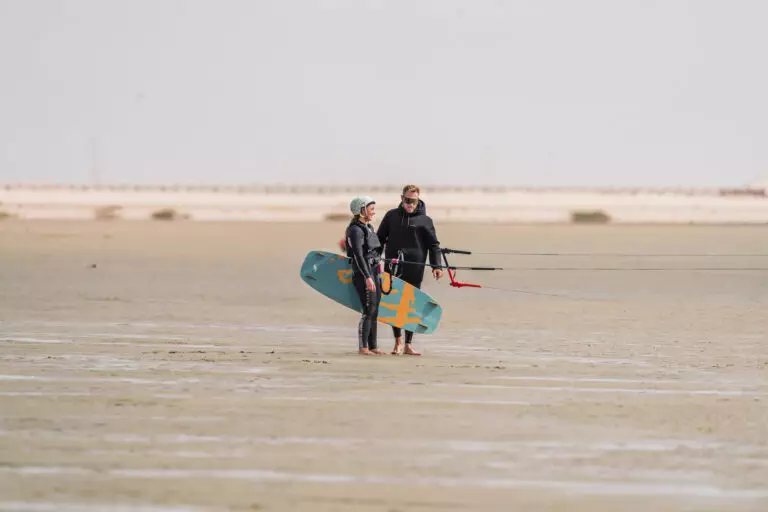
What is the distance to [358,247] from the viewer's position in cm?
1352

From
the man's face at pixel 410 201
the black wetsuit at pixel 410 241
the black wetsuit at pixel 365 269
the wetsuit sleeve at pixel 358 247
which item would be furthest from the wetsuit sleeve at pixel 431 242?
the wetsuit sleeve at pixel 358 247

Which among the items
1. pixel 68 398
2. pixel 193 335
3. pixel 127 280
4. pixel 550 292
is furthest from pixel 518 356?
pixel 127 280

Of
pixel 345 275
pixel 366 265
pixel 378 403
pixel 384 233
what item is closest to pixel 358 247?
pixel 366 265

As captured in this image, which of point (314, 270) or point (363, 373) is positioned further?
point (314, 270)

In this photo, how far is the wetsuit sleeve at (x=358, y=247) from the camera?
1352 centimetres

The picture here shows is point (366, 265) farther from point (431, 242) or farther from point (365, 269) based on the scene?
point (431, 242)

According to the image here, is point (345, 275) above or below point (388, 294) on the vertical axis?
above

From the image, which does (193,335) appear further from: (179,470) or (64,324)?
(179,470)

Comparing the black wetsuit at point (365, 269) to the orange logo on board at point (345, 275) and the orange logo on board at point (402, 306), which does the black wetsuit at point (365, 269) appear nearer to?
the orange logo on board at point (402, 306)

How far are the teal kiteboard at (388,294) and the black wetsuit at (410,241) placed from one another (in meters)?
0.12

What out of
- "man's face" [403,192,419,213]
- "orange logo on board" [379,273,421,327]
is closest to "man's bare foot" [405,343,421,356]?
"orange logo on board" [379,273,421,327]

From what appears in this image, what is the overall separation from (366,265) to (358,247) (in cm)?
19

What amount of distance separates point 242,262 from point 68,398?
1898cm

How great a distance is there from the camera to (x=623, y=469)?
7953 millimetres
